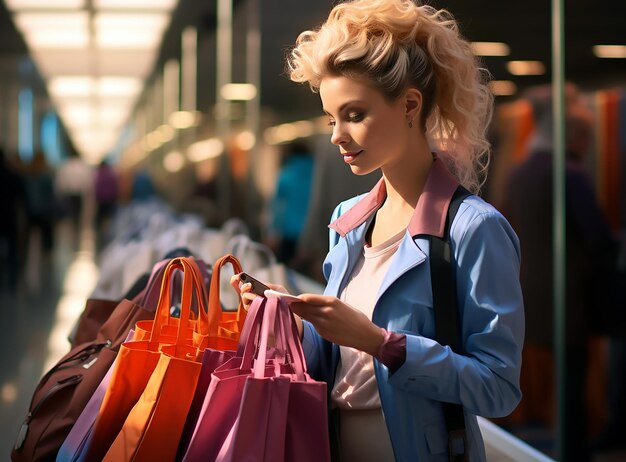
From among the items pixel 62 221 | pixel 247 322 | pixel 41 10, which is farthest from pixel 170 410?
pixel 62 221

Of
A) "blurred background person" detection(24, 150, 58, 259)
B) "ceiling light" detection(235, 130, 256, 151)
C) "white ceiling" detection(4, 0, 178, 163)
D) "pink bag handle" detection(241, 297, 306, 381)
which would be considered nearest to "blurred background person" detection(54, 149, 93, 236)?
"white ceiling" detection(4, 0, 178, 163)

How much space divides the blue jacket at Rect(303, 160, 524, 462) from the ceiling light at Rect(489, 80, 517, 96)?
6.05 ft

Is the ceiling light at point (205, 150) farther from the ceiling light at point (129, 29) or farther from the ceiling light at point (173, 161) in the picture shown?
the ceiling light at point (129, 29)

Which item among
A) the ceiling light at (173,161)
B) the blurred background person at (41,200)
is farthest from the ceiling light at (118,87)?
the ceiling light at (173,161)

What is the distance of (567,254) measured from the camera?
359 cm

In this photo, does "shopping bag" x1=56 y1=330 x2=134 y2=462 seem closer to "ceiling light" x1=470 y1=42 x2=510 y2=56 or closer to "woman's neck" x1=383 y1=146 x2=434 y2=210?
"woman's neck" x1=383 y1=146 x2=434 y2=210

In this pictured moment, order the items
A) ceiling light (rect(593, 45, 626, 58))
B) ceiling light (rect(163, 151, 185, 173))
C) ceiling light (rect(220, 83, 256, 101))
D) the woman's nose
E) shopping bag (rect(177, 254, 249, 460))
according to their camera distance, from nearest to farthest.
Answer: the woman's nose → shopping bag (rect(177, 254, 249, 460)) → ceiling light (rect(593, 45, 626, 58)) → ceiling light (rect(220, 83, 256, 101)) → ceiling light (rect(163, 151, 185, 173))

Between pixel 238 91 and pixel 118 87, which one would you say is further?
pixel 118 87

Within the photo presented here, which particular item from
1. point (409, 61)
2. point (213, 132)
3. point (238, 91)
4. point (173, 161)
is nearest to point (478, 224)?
point (409, 61)

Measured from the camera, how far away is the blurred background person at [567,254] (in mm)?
3463

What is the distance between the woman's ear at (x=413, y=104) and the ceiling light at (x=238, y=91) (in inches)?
228

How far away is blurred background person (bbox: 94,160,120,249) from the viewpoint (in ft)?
58.5

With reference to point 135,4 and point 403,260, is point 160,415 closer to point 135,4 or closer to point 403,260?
point 403,260

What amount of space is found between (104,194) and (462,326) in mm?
17305
